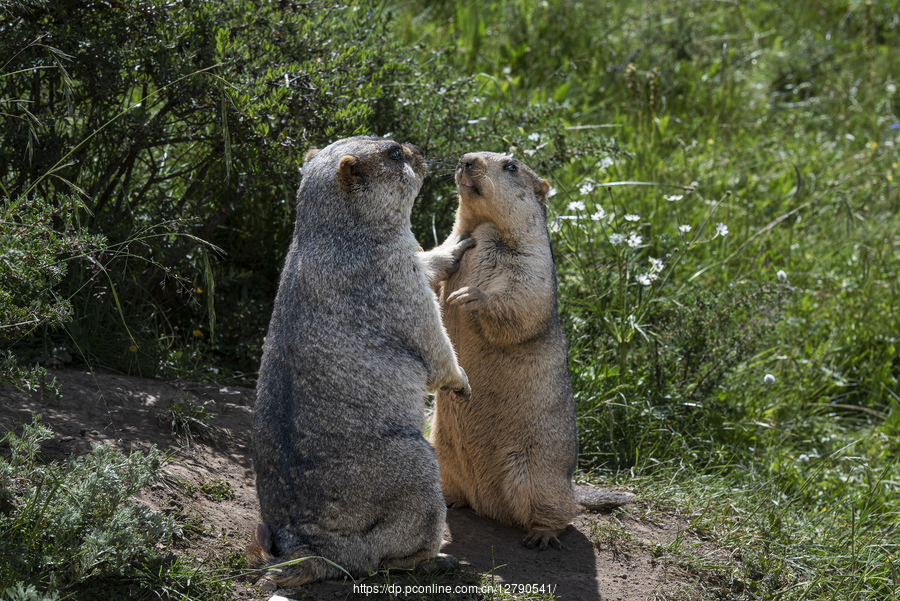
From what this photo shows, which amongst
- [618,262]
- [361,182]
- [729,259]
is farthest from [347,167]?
[729,259]

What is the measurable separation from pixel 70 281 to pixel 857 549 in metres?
5.08

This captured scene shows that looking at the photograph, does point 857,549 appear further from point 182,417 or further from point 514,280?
point 182,417

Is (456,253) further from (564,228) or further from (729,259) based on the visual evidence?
(729,259)

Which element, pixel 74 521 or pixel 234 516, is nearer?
pixel 74 521

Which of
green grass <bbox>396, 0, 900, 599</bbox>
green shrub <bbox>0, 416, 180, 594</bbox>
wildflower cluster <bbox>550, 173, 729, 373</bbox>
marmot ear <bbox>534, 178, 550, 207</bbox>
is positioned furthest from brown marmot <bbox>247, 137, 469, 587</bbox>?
wildflower cluster <bbox>550, 173, 729, 373</bbox>

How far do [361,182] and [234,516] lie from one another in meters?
1.86

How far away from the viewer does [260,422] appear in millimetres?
3537

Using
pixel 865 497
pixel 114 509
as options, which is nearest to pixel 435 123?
pixel 114 509

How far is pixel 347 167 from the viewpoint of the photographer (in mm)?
3658

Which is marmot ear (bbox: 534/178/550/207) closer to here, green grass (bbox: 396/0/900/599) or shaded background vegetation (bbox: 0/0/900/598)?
shaded background vegetation (bbox: 0/0/900/598)

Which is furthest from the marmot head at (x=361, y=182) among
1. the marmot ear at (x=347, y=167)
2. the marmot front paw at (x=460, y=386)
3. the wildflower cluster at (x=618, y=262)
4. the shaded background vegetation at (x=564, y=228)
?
the wildflower cluster at (x=618, y=262)

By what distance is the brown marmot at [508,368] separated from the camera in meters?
4.32

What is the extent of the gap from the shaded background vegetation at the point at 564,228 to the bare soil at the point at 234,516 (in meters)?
0.28

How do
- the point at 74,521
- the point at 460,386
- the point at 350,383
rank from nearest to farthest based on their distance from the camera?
1. the point at 74,521
2. the point at 350,383
3. the point at 460,386
